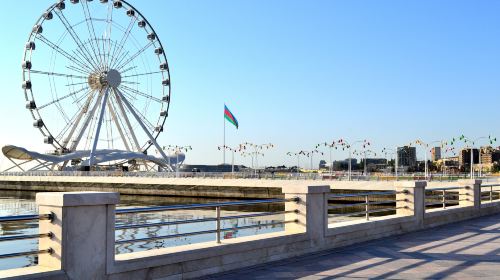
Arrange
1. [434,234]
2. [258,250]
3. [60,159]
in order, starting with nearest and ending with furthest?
[258,250], [434,234], [60,159]

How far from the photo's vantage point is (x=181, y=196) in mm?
63062

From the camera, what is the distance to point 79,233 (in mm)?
7301

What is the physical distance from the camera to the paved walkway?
354 inches

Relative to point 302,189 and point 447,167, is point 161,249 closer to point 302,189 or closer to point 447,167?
point 302,189

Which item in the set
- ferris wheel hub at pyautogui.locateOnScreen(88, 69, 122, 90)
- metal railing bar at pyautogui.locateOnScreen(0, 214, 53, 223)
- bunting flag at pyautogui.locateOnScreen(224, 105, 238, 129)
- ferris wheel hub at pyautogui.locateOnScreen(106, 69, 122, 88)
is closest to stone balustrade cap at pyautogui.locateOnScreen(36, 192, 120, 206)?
metal railing bar at pyautogui.locateOnScreen(0, 214, 53, 223)

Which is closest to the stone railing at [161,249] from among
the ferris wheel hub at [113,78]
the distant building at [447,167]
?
the ferris wheel hub at [113,78]

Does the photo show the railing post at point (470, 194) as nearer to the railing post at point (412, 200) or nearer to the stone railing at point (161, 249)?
the railing post at point (412, 200)

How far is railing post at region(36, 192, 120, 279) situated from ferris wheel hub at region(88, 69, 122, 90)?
60163mm

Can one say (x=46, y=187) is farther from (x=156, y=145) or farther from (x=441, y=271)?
(x=441, y=271)

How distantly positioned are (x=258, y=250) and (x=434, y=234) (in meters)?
6.36

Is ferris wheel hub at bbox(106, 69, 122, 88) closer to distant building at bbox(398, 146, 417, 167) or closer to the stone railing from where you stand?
the stone railing

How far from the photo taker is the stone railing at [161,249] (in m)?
7.20

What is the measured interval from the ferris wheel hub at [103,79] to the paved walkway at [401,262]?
2230 inches

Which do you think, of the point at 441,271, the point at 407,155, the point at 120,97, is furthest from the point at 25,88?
the point at 407,155
